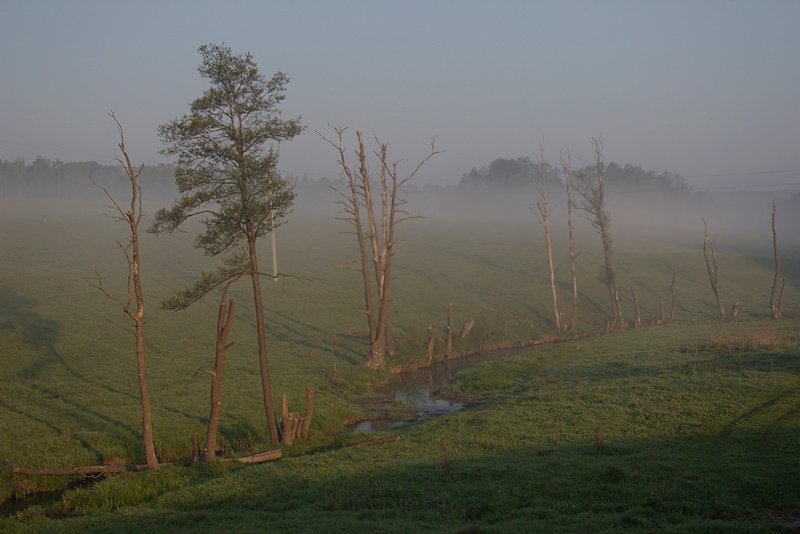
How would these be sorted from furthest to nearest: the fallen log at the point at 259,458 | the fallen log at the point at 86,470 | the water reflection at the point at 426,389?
the water reflection at the point at 426,389, the fallen log at the point at 259,458, the fallen log at the point at 86,470

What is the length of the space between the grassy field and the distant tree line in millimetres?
122368

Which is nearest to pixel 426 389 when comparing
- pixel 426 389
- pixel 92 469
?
pixel 426 389

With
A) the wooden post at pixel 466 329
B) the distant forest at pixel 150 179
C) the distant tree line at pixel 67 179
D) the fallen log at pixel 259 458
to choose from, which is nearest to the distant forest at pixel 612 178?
the distant forest at pixel 150 179

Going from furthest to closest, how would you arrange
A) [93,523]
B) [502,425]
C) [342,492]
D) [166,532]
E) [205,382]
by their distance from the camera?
1. [205,382]
2. [502,425]
3. [342,492]
4. [93,523]
5. [166,532]

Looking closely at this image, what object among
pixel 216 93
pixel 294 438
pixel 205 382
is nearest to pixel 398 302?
pixel 205 382

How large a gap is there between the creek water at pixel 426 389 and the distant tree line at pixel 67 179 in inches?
5610

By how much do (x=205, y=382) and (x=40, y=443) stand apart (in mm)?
8691

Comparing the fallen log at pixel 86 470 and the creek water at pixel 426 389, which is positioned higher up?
the fallen log at pixel 86 470

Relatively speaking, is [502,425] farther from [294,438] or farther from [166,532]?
[166,532]

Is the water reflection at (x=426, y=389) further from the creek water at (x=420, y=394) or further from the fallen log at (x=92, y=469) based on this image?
the fallen log at (x=92, y=469)

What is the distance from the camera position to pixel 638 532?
10156mm

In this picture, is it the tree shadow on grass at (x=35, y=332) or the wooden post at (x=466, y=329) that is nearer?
the tree shadow on grass at (x=35, y=332)

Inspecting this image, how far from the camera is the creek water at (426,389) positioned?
81.9 feet

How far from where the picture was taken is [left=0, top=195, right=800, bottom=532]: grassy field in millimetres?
12453
